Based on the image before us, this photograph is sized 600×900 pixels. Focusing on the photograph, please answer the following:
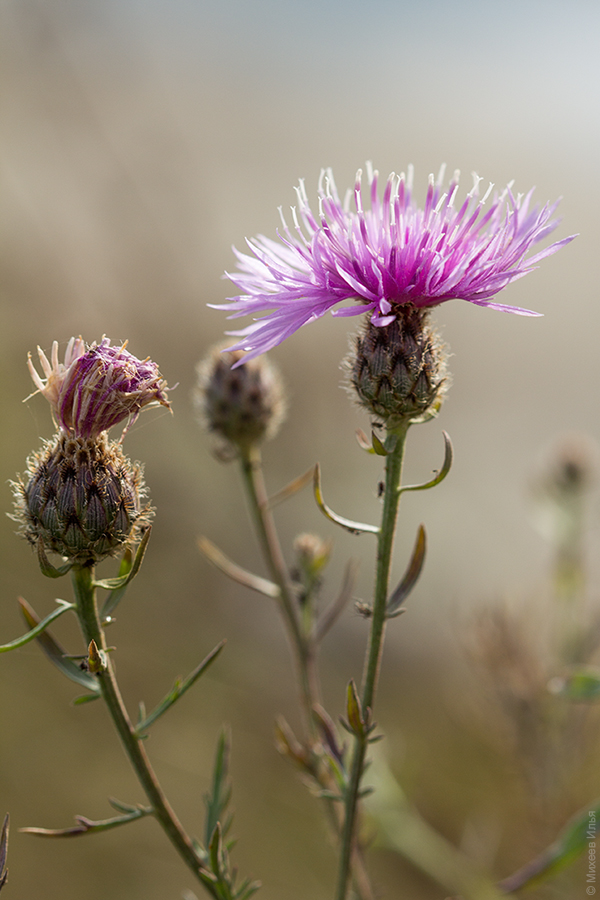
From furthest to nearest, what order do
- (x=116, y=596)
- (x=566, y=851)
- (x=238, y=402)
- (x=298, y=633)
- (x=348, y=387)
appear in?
(x=238, y=402) → (x=298, y=633) → (x=566, y=851) → (x=348, y=387) → (x=116, y=596)

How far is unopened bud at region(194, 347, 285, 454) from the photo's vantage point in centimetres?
182

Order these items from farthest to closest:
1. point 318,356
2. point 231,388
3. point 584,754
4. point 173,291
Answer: point 318,356 < point 173,291 < point 584,754 < point 231,388

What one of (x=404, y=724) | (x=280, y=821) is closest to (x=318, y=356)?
(x=404, y=724)

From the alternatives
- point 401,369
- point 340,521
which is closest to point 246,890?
point 340,521

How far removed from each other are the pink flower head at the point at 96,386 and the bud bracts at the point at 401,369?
1.16 feet

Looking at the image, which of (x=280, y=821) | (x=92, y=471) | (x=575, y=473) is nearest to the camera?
(x=92, y=471)

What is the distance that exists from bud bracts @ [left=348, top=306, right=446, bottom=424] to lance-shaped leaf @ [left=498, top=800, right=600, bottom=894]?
100 centimetres

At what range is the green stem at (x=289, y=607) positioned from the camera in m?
1.51

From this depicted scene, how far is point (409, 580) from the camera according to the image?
1.16 meters

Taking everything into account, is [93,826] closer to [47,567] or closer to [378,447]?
[47,567]

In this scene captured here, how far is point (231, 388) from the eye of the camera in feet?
6.05

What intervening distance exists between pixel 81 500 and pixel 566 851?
1254 millimetres

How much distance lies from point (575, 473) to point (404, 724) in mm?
2117

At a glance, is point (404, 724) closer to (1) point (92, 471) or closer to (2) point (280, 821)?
(2) point (280, 821)
